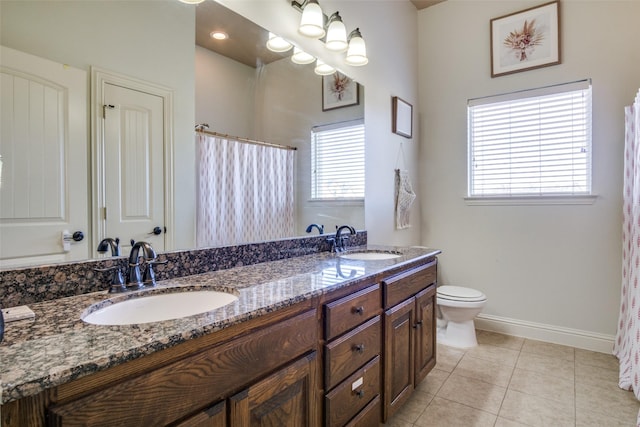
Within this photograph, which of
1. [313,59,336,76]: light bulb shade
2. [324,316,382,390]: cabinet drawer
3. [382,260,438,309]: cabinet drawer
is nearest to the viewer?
[324,316,382,390]: cabinet drawer

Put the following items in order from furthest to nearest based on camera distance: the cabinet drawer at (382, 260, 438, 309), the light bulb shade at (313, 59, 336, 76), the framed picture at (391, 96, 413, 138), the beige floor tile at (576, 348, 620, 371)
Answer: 1. the framed picture at (391, 96, 413, 138)
2. the beige floor tile at (576, 348, 620, 371)
3. the light bulb shade at (313, 59, 336, 76)
4. the cabinet drawer at (382, 260, 438, 309)

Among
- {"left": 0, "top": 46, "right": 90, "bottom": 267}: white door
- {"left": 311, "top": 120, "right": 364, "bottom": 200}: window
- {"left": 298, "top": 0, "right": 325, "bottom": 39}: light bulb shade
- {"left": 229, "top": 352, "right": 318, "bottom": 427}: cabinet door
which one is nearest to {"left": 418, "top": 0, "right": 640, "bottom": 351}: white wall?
{"left": 311, "top": 120, "right": 364, "bottom": 200}: window

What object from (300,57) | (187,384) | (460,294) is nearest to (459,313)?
(460,294)

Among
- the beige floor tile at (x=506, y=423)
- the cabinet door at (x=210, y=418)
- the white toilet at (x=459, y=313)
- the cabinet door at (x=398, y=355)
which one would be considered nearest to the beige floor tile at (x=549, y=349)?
the white toilet at (x=459, y=313)

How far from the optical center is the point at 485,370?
91.0 inches

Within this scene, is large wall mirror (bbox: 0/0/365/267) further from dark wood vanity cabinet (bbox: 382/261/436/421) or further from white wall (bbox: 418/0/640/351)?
white wall (bbox: 418/0/640/351)

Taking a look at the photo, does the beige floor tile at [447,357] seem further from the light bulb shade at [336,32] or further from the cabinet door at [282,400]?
the light bulb shade at [336,32]

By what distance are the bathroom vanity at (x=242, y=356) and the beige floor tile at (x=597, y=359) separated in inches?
60.7

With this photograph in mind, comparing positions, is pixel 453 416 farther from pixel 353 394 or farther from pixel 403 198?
pixel 403 198

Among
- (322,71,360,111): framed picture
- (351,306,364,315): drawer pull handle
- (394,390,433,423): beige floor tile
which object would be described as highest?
(322,71,360,111): framed picture

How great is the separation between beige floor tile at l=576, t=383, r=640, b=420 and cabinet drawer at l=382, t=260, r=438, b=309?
1.03 metres

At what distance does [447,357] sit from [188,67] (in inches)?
96.6

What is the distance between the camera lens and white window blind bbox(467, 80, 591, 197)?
2.63 meters

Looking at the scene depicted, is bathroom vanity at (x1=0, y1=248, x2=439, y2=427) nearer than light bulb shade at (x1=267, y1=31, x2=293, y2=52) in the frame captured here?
Yes
